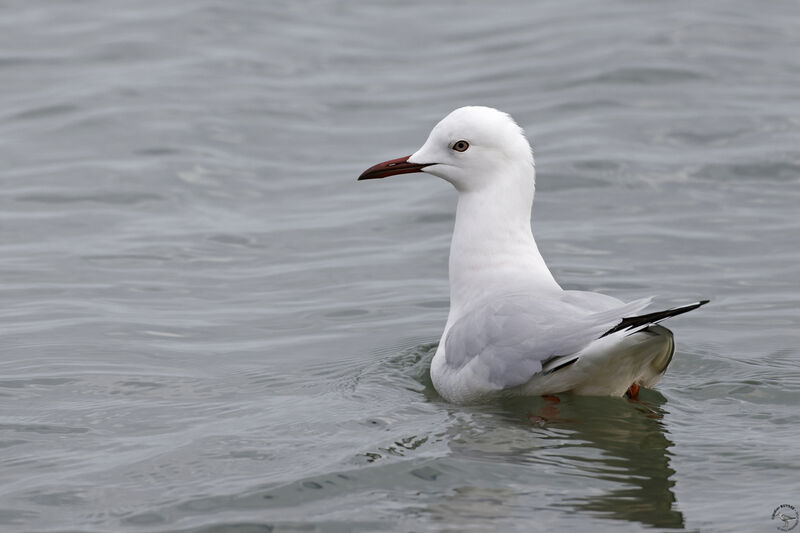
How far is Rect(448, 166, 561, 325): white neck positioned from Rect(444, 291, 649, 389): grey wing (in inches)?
20.6

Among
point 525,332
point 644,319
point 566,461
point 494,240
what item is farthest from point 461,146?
point 566,461

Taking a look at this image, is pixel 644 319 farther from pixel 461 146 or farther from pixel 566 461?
pixel 461 146

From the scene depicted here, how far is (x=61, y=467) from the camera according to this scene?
6.30 meters

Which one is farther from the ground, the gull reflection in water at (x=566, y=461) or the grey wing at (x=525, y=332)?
the grey wing at (x=525, y=332)

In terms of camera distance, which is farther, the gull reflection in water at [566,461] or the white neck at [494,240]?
the white neck at [494,240]

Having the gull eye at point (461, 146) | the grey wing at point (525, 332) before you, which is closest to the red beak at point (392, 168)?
the gull eye at point (461, 146)

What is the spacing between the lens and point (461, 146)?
24.9 ft

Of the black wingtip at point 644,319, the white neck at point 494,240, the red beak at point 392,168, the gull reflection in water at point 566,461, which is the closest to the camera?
the gull reflection in water at point 566,461

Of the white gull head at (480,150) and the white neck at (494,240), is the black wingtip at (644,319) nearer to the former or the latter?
the white neck at (494,240)

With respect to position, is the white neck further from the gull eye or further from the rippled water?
the rippled water

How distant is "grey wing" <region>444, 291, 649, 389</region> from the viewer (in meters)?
6.16

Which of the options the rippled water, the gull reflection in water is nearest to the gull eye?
the rippled water

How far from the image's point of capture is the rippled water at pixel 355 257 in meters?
5.79

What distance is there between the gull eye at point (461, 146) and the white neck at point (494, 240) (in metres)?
0.25
